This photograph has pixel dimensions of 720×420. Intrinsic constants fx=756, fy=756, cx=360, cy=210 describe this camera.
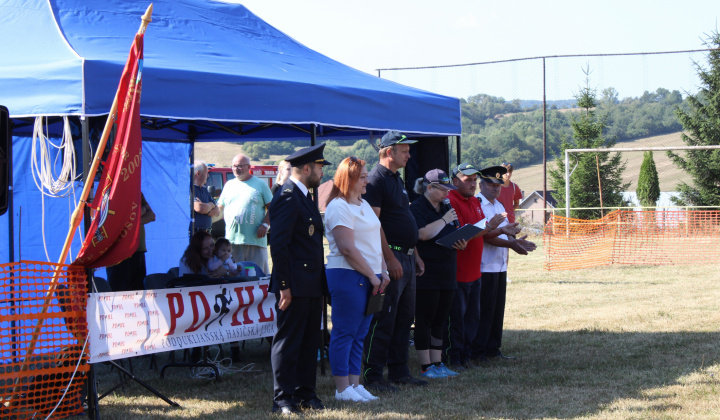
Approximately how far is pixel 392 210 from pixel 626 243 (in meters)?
13.0

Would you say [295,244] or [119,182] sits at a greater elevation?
[119,182]

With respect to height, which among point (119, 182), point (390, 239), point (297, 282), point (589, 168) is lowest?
point (297, 282)

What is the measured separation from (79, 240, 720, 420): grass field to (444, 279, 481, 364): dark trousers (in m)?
0.29

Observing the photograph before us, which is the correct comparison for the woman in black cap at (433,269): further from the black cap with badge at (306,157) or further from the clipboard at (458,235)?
the black cap with badge at (306,157)

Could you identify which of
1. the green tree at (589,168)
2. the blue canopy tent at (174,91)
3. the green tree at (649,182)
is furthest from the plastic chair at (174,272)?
the green tree at (649,182)


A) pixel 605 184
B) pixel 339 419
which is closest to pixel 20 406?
pixel 339 419

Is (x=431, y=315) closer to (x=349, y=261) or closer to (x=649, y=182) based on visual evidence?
(x=349, y=261)

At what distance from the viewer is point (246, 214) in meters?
7.85

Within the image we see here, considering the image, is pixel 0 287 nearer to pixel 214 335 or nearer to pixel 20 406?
pixel 20 406

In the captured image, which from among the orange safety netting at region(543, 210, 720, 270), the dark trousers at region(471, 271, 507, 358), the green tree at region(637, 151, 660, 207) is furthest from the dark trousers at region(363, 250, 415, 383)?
the green tree at region(637, 151, 660, 207)

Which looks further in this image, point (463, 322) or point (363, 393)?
point (463, 322)

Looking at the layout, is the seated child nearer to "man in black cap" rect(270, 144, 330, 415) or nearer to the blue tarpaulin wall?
"man in black cap" rect(270, 144, 330, 415)

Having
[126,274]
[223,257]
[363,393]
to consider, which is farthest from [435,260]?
[126,274]

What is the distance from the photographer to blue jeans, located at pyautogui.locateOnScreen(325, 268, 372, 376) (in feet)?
17.3
